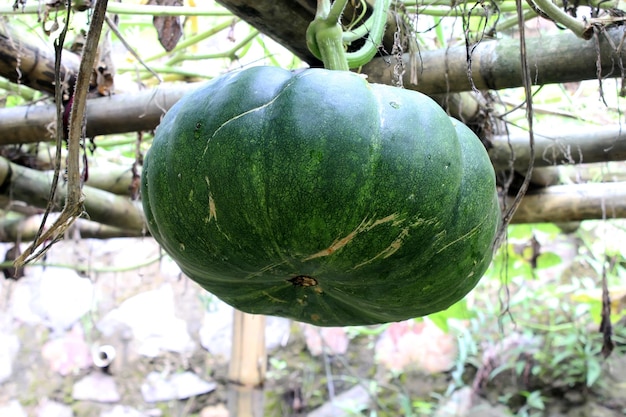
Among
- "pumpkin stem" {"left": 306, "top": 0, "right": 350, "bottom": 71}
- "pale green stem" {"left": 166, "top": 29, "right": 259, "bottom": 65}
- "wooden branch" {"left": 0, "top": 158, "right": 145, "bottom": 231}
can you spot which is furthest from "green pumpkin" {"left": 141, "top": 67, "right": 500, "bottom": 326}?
"wooden branch" {"left": 0, "top": 158, "right": 145, "bottom": 231}

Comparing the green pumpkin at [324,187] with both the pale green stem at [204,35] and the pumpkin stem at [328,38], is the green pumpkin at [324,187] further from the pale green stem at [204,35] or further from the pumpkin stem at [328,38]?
the pale green stem at [204,35]

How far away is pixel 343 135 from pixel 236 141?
0.50 ft

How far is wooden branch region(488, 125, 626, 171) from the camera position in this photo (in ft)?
5.90

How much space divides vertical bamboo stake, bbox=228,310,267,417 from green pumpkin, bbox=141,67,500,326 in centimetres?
190

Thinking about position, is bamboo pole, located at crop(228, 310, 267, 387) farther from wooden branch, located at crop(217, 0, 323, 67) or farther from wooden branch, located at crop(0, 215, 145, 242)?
wooden branch, located at crop(217, 0, 323, 67)

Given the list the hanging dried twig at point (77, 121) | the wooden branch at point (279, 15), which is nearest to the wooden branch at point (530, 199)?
the wooden branch at point (279, 15)

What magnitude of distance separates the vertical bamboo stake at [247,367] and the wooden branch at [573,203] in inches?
49.5

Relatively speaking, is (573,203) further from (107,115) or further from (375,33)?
(107,115)

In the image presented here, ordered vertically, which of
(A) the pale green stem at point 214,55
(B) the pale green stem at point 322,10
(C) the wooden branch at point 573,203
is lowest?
(C) the wooden branch at point 573,203

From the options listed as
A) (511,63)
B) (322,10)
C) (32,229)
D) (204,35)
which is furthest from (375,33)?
(32,229)

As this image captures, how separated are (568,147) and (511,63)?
561mm

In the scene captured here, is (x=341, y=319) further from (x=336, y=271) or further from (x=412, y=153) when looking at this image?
(x=412, y=153)

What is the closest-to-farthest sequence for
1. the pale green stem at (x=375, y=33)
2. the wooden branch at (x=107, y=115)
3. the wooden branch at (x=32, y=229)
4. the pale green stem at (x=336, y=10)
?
1. the pale green stem at (x=336, y=10)
2. the pale green stem at (x=375, y=33)
3. the wooden branch at (x=107, y=115)
4. the wooden branch at (x=32, y=229)

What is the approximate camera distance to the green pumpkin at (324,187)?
889mm
